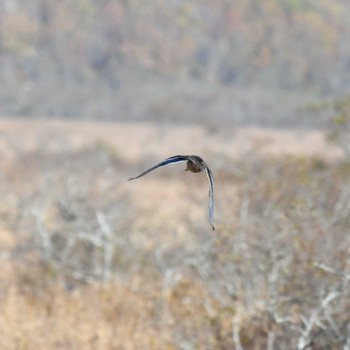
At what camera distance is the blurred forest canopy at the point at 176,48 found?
5734 centimetres

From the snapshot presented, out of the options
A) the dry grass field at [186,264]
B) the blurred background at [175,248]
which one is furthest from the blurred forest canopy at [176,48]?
the dry grass field at [186,264]

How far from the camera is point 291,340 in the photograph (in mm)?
6594

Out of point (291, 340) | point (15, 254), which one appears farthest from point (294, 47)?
point (291, 340)

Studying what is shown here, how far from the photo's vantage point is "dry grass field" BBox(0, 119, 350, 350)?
6898mm

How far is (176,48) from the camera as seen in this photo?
64562mm

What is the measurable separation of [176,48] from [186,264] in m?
56.4

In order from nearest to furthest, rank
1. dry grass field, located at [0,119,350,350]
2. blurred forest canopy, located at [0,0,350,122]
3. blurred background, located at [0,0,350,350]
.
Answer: dry grass field, located at [0,119,350,350], blurred background, located at [0,0,350,350], blurred forest canopy, located at [0,0,350,122]

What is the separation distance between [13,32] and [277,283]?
60.9m

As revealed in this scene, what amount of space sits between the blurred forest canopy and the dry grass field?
39.0 metres

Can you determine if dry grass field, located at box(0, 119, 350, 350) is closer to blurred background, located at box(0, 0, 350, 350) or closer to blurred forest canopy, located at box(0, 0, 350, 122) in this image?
blurred background, located at box(0, 0, 350, 350)

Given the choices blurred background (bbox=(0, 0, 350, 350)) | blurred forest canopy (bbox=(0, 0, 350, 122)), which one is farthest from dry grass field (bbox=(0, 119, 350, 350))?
blurred forest canopy (bbox=(0, 0, 350, 122))

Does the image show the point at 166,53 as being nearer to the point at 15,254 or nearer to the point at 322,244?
the point at 15,254

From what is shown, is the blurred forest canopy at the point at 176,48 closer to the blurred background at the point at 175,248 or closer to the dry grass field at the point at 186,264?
the blurred background at the point at 175,248

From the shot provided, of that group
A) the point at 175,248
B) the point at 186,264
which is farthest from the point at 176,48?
the point at 186,264
